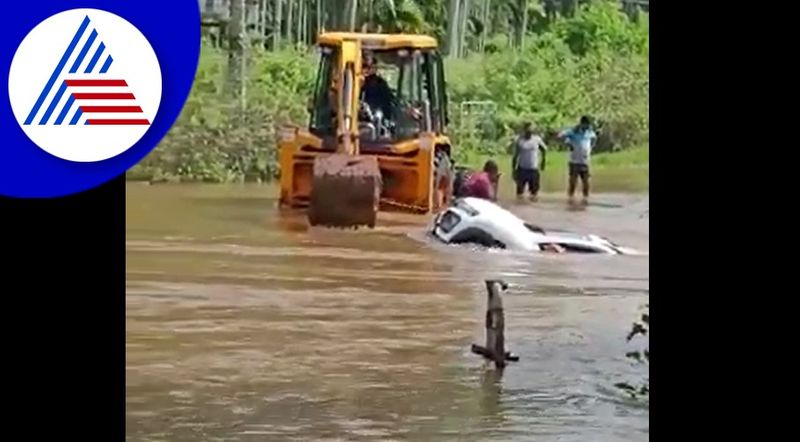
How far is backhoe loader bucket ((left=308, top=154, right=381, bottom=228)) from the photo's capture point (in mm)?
2758

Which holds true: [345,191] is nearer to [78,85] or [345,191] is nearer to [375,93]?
[375,93]

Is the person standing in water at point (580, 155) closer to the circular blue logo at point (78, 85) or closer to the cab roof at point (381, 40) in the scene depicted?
the cab roof at point (381, 40)

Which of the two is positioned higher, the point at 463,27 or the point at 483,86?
the point at 463,27

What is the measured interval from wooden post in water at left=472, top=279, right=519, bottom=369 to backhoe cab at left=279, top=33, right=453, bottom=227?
0.65ft

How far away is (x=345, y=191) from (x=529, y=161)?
34 cm

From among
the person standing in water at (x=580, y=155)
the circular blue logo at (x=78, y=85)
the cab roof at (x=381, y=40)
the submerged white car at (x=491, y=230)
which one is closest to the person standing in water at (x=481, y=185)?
the submerged white car at (x=491, y=230)

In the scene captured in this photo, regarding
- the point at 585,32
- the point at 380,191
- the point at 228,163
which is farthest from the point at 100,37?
the point at 585,32

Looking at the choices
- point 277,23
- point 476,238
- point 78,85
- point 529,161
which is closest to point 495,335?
point 476,238

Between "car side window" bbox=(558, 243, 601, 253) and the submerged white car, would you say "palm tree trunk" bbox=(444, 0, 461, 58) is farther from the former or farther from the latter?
"car side window" bbox=(558, 243, 601, 253)

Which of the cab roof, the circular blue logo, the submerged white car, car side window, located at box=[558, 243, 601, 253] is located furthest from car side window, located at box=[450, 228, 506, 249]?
the circular blue logo

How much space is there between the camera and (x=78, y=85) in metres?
2.67

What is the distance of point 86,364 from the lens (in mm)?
2742

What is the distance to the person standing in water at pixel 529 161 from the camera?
2773 millimetres
